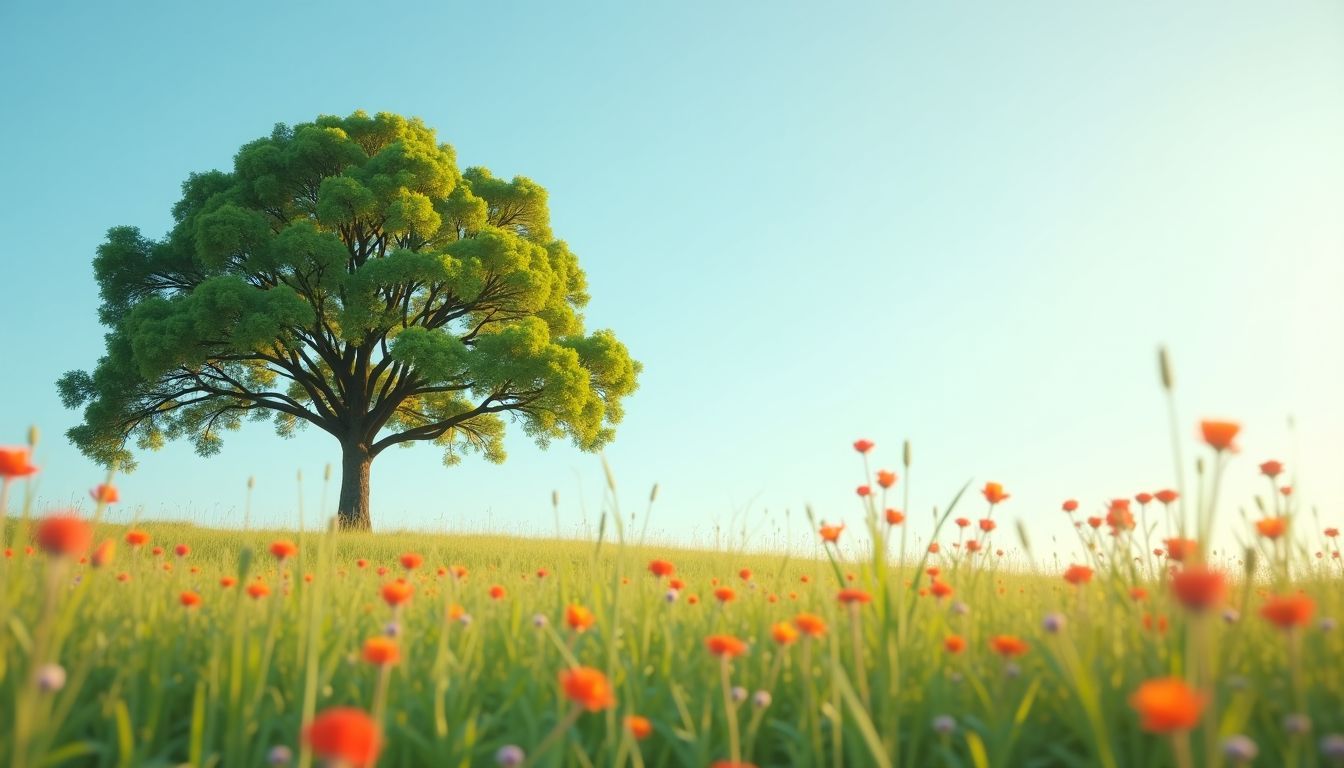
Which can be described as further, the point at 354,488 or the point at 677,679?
the point at 354,488

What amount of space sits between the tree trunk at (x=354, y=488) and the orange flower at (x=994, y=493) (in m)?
15.1

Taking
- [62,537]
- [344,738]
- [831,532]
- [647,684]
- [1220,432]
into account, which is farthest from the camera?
[831,532]

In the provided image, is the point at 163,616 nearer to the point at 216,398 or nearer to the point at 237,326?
the point at 237,326

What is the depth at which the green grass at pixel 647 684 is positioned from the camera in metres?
1.78

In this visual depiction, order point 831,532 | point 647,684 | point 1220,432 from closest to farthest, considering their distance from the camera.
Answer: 1. point 1220,432
2. point 647,684
3. point 831,532

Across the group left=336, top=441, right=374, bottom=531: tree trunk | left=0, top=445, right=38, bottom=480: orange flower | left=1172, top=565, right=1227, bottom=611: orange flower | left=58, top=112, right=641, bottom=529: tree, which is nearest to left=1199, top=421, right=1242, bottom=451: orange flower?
left=1172, top=565, right=1227, bottom=611: orange flower

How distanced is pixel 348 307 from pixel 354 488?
13.1 ft

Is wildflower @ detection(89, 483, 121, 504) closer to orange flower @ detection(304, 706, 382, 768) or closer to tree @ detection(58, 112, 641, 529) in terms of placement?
orange flower @ detection(304, 706, 382, 768)

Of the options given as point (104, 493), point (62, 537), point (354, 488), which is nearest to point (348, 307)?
point (354, 488)

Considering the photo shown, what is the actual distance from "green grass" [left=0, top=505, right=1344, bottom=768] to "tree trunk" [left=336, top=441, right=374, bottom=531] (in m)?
14.1

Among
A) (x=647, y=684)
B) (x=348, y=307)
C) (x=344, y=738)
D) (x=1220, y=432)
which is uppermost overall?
(x=348, y=307)

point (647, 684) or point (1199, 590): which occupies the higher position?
point (1199, 590)

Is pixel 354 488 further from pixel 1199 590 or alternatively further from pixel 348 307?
pixel 1199 590

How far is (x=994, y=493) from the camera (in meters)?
3.08
